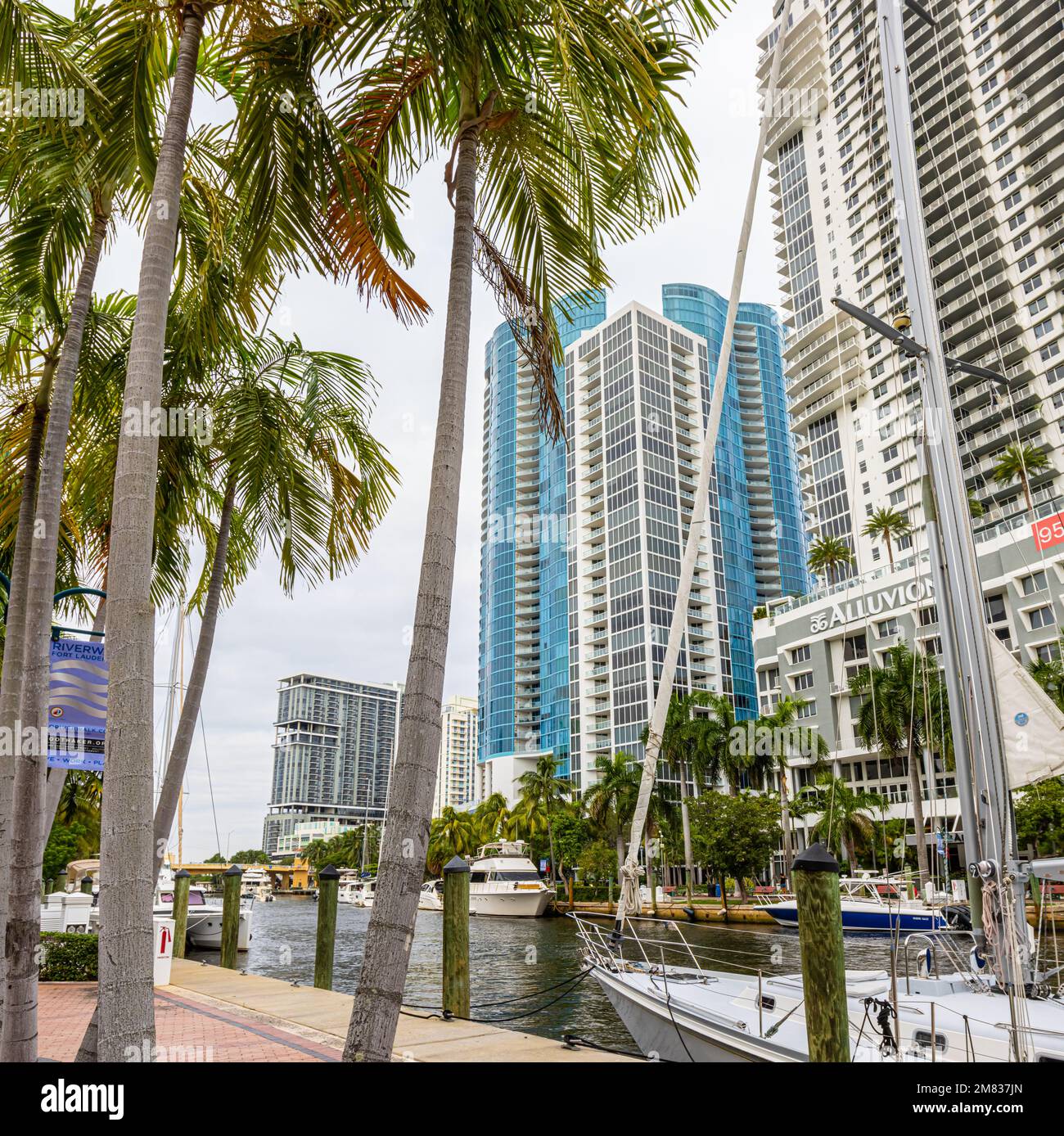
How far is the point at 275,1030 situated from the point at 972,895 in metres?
7.62

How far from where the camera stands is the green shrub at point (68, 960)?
13.4 m

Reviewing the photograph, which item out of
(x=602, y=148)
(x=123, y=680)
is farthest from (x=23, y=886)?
(x=602, y=148)

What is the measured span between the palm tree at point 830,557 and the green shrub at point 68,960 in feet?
207

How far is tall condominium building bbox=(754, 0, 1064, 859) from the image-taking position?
55.5 meters

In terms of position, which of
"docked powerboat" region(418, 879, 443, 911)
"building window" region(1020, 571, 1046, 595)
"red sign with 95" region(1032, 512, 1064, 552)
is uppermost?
"red sign with 95" region(1032, 512, 1064, 552)

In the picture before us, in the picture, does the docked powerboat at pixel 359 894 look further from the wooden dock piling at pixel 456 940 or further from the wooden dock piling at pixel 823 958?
the wooden dock piling at pixel 823 958

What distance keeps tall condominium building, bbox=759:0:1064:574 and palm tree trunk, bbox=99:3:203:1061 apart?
191ft

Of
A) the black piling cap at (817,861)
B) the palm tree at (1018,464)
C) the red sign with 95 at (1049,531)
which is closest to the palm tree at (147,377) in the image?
the black piling cap at (817,861)

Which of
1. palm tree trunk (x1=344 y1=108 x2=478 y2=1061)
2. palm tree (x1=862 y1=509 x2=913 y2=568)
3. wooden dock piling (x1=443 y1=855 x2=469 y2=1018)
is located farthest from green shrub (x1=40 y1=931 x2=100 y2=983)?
palm tree (x1=862 y1=509 x2=913 y2=568)

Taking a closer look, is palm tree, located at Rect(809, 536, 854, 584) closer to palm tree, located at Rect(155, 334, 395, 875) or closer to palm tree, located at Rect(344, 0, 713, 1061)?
palm tree, located at Rect(155, 334, 395, 875)

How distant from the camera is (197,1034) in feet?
28.8

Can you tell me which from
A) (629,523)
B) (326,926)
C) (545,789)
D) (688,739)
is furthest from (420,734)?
(629,523)

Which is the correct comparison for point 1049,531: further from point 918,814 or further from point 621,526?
point 621,526

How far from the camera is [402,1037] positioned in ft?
27.5
